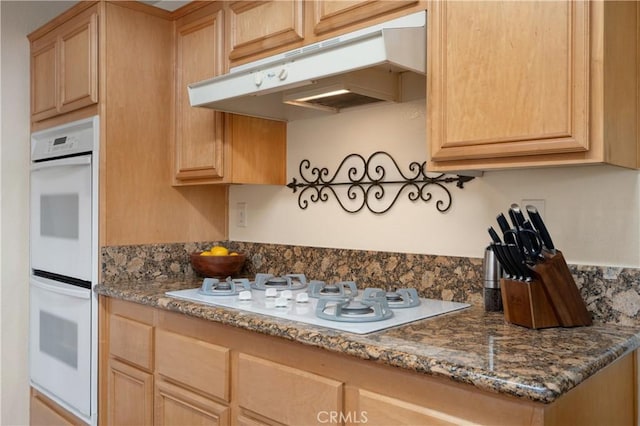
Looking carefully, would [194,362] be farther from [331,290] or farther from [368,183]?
[368,183]

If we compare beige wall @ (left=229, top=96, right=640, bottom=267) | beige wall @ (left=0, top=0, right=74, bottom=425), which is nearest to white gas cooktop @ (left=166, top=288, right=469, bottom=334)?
beige wall @ (left=229, top=96, right=640, bottom=267)

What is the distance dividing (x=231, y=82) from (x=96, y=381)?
55.7 inches

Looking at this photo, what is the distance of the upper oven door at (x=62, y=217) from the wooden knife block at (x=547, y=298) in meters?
1.76

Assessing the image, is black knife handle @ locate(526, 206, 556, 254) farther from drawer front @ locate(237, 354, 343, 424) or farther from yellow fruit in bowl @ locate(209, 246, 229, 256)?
yellow fruit in bowl @ locate(209, 246, 229, 256)

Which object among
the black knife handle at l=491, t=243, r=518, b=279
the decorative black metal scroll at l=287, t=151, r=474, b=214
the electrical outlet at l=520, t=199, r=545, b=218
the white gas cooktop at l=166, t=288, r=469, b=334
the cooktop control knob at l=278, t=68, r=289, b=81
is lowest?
the white gas cooktop at l=166, t=288, r=469, b=334

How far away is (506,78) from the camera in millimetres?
1346

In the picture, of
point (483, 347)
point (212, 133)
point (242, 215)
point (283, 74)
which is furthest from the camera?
point (242, 215)

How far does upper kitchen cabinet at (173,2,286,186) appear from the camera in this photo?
2248 mm

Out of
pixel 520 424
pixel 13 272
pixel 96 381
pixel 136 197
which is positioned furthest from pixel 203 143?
pixel 520 424

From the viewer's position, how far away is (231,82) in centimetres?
184

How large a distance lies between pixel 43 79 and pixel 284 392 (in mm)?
2149

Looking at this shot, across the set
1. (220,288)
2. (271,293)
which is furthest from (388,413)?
(220,288)

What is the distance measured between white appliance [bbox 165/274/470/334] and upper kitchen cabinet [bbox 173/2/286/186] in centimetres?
52

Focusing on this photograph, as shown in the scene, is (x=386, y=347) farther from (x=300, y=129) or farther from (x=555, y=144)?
(x=300, y=129)
